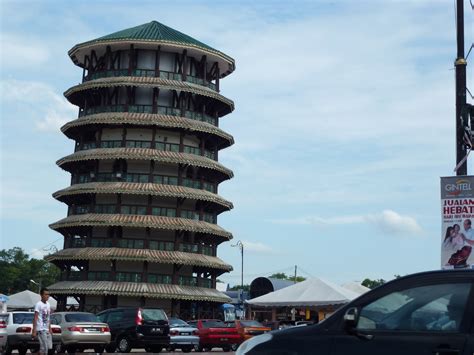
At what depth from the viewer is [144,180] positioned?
54.2 m

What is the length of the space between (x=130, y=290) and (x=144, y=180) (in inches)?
312

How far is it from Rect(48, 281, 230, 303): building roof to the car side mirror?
→ 45.1 m

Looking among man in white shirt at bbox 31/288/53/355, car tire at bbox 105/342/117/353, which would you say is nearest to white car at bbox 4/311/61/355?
car tire at bbox 105/342/117/353

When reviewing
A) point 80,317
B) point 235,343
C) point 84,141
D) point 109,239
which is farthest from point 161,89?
point 80,317

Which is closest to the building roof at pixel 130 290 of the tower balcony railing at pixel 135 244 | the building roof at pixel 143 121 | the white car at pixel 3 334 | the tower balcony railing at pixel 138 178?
the tower balcony railing at pixel 135 244

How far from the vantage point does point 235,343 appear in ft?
119

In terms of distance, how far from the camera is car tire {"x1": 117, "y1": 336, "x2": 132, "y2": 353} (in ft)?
97.1

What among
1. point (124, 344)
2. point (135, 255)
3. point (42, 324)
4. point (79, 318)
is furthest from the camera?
point (135, 255)

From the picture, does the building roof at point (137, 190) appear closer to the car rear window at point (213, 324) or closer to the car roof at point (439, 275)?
the car rear window at point (213, 324)

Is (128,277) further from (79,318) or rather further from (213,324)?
(79,318)

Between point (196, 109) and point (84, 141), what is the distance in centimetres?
881

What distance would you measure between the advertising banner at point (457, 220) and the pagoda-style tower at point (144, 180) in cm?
3987

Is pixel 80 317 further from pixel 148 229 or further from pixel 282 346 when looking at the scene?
pixel 148 229

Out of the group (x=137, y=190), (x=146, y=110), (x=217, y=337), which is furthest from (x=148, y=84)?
(x=217, y=337)
